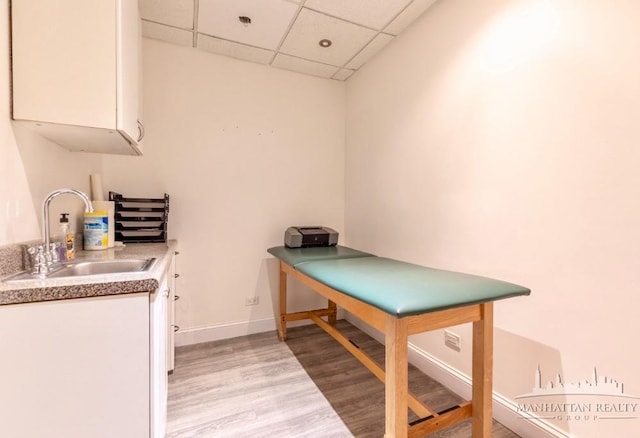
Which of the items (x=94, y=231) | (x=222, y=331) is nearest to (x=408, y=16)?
(x=94, y=231)

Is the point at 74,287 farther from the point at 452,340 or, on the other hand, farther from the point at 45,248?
the point at 452,340

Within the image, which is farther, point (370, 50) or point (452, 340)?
point (370, 50)

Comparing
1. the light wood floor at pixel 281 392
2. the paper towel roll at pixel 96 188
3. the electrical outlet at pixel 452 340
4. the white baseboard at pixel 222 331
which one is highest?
the paper towel roll at pixel 96 188

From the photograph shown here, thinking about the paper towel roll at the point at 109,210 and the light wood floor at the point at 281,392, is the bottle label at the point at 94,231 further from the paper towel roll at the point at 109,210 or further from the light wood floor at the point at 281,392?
the light wood floor at the point at 281,392

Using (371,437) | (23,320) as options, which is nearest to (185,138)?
(23,320)

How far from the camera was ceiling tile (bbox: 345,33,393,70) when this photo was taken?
2.23 metres

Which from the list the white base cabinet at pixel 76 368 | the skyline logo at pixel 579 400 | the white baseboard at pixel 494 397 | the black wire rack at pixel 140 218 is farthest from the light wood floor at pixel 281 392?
the black wire rack at pixel 140 218

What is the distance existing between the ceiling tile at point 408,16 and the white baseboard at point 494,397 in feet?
7.91

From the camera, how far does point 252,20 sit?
2.00 m

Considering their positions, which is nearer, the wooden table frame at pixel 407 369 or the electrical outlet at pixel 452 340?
the wooden table frame at pixel 407 369

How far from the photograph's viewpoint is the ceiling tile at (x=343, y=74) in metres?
2.75

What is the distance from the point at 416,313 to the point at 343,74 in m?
2.60

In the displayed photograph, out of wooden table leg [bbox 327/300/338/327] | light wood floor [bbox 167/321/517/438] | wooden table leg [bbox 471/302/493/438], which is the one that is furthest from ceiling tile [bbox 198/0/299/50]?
light wood floor [bbox 167/321/517/438]

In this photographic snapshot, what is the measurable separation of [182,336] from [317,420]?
4.72 feet
